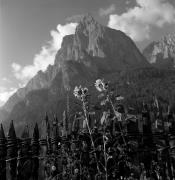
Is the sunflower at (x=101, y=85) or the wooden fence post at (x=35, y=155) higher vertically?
the sunflower at (x=101, y=85)

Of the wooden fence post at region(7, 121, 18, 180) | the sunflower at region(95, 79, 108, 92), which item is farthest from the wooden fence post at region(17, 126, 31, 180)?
the sunflower at region(95, 79, 108, 92)

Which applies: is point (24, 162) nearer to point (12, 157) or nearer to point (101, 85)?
point (12, 157)

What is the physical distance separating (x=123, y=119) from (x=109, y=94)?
360mm

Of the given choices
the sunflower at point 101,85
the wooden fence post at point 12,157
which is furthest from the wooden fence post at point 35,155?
the sunflower at point 101,85

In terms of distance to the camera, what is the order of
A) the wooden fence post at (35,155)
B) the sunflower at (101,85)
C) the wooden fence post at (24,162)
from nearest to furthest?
the sunflower at (101,85) < the wooden fence post at (24,162) < the wooden fence post at (35,155)

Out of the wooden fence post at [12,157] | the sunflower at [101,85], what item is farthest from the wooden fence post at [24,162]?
the sunflower at [101,85]

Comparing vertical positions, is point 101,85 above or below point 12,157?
above

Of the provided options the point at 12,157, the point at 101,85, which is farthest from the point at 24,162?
the point at 101,85

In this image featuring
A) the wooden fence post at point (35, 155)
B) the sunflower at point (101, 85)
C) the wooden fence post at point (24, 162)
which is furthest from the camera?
the wooden fence post at point (35, 155)

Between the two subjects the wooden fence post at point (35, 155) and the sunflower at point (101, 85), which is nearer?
the sunflower at point (101, 85)

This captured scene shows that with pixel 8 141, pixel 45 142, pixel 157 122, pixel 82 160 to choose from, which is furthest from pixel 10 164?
pixel 157 122

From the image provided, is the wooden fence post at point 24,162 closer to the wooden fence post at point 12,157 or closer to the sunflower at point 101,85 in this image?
the wooden fence post at point 12,157

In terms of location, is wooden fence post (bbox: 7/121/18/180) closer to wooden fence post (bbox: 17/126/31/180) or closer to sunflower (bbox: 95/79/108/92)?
wooden fence post (bbox: 17/126/31/180)

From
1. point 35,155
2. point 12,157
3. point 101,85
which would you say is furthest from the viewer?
point 35,155
